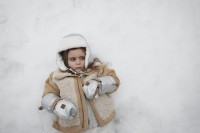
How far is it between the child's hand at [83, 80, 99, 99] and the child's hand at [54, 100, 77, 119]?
138 millimetres

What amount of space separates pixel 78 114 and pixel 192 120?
3.26 ft

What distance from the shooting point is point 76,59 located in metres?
1.90

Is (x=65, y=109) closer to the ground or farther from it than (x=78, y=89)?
closer to the ground

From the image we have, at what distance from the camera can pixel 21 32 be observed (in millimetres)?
2250

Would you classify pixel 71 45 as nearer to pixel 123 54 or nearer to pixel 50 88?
pixel 50 88

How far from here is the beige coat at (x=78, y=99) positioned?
1820 mm

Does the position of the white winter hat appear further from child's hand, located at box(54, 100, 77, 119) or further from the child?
child's hand, located at box(54, 100, 77, 119)

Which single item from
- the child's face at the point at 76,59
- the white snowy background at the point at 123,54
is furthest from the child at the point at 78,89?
the white snowy background at the point at 123,54

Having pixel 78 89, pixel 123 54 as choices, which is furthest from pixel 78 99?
pixel 123 54

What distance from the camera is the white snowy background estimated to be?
206 cm

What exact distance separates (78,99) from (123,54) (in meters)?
0.67

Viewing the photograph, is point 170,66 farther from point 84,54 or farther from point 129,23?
point 84,54

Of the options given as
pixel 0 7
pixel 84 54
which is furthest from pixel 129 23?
pixel 0 7

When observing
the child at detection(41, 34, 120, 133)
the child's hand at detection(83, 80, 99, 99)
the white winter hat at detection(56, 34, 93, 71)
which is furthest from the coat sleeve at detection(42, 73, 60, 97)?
the child's hand at detection(83, 80, 99, 99)
